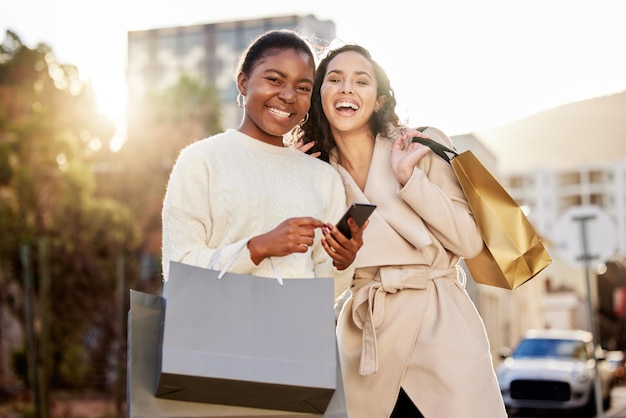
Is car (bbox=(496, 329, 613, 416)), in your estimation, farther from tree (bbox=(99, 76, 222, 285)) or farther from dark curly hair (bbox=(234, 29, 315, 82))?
dark curly hair (bbox=(234, 29, 315, 82))

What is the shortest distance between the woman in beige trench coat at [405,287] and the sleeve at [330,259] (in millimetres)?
392

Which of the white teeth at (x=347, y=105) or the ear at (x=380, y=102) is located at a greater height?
the ear at (x=380, y=102)

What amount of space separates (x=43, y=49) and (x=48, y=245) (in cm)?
415

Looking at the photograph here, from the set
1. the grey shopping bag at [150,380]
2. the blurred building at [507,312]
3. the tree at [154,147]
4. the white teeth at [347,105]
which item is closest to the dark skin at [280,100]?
the grey shopping bag at [150,380]

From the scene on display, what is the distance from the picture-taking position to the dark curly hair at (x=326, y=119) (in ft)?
13.8

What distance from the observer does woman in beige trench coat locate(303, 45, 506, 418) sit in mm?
3955

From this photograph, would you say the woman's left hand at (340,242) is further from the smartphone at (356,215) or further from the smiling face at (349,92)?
the smiling face at (349,92)

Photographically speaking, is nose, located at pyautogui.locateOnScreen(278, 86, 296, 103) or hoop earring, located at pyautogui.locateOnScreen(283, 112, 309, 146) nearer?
nose, located at pyautogui.locateOnScreen(278, 86, 296, 103)

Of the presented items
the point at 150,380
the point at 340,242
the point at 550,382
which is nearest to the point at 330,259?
the point at 340,242

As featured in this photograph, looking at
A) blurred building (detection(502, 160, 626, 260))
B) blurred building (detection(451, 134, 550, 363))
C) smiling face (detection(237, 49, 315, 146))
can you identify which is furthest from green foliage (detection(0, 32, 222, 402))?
blurred building (detection(502, 160, 626, 260))

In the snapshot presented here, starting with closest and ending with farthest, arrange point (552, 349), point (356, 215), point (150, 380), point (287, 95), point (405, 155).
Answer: point (150, 380) → point (356, 215) → point (287, 95) → point (405, 155) → point (552, 349)

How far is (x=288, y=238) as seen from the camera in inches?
119

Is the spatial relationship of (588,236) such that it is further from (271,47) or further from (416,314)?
(271,47)

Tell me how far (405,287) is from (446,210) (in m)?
0.33
